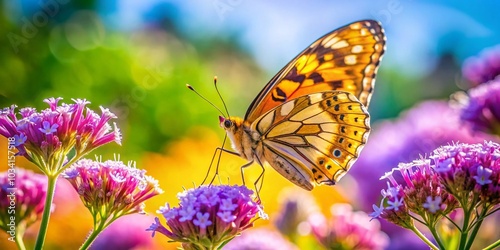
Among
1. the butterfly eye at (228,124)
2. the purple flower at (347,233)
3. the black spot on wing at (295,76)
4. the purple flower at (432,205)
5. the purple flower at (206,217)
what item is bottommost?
the purple flower at (432,205)

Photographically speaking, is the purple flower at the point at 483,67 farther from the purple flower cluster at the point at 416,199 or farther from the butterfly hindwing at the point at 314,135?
the purple flower cluster at the point at 416,199

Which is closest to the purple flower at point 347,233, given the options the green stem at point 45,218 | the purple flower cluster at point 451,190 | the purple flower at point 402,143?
the purple flower at point 402,143

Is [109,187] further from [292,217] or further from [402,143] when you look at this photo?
[402,143]

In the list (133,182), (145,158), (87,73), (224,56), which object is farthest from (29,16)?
(133,182)

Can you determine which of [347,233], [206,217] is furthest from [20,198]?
[347,233]

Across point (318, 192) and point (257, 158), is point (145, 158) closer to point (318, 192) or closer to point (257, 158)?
point (318, 192)

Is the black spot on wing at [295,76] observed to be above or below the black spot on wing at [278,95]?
above

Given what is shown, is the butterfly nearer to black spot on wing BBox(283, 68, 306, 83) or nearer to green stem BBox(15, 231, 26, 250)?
black spot on wing BBox(283, 68, 306, 83)
